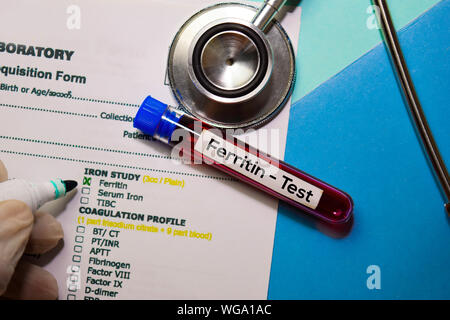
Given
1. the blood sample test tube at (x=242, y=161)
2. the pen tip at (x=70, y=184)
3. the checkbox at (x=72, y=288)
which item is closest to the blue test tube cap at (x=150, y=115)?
the blood sample test tube at (x=242, y=161)

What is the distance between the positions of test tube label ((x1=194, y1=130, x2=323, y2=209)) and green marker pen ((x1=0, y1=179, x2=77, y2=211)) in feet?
0.69

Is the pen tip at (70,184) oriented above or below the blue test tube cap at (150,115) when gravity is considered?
below

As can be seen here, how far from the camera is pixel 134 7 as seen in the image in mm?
609

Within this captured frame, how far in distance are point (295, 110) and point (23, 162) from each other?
44 cm

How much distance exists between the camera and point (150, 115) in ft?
1.86

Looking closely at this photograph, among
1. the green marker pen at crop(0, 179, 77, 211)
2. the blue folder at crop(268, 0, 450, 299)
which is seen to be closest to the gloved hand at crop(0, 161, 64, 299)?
the green marker pen at crop(0, 179, 77, 211)

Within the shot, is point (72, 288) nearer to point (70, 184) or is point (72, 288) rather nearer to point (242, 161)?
point (70, 184)

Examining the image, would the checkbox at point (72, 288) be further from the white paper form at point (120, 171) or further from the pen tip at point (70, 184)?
the pen tip at point (70, 184)

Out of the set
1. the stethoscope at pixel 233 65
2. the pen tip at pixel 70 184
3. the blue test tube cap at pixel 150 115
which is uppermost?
the stethoscope at pixel 233 65

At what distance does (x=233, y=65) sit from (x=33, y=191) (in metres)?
0.34

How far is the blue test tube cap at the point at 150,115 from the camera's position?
0.57m
